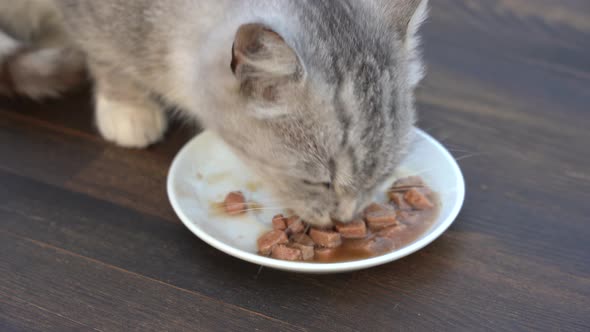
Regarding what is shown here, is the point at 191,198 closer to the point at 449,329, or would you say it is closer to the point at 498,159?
the point at 449,329

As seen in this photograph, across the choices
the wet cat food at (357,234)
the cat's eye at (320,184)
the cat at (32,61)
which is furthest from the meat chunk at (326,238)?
the cat at (32,61)

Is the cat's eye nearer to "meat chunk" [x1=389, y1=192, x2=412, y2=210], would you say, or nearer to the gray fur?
the gray fur

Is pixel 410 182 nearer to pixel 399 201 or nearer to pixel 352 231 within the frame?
pixel 399 201

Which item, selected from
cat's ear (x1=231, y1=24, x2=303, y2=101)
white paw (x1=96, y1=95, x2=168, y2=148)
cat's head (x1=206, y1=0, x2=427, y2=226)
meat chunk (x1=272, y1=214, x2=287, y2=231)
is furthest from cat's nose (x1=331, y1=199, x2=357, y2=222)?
white paw (x1=96, y1=95, x2=168, y2=148)

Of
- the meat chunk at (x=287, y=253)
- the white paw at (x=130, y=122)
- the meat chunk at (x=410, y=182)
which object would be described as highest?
the meat chunk at (x=410, y=182)

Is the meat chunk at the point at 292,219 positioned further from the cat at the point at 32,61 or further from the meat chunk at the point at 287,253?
the cat at the point at 32,61

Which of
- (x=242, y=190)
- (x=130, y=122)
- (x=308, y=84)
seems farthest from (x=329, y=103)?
(x=130, y=122)
